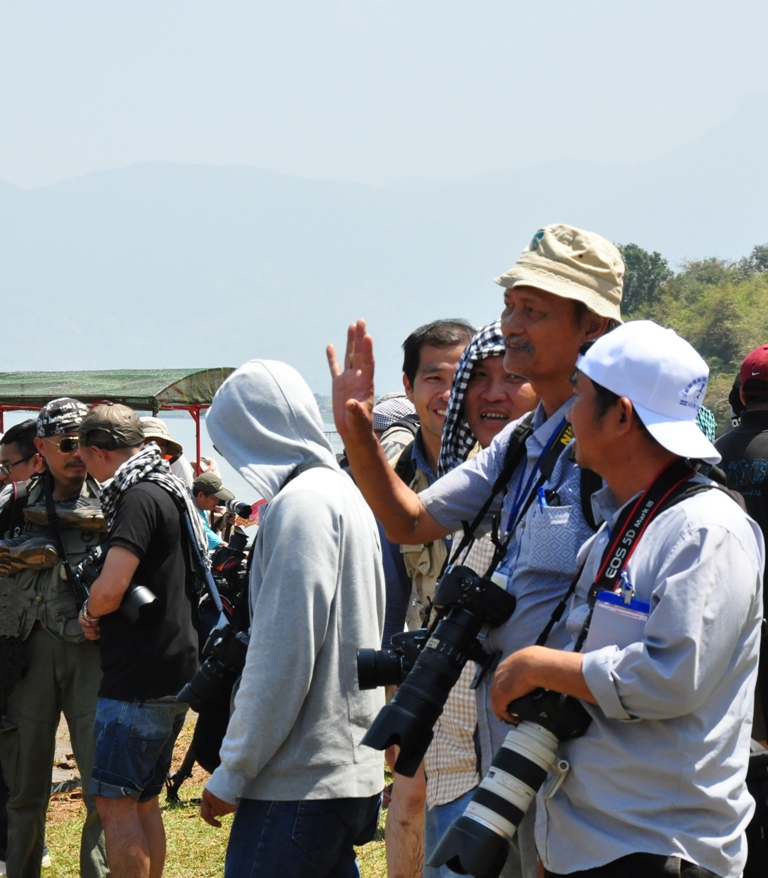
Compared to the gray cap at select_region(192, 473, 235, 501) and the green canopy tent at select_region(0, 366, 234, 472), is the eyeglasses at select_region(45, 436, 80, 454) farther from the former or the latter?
the green canopy tent at select_region(0, 366, 234, 472)

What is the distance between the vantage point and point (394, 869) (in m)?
4.02

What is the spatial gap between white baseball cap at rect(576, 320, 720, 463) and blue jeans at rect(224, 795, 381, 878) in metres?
1.41

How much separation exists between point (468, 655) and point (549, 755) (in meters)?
0.34

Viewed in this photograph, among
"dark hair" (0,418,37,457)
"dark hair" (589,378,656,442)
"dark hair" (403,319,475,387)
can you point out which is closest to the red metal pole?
"dark hair" (0,418,37,457)

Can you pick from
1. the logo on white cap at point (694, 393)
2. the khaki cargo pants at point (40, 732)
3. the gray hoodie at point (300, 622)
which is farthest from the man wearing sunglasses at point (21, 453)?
the logo on white cap at point (694, 393)

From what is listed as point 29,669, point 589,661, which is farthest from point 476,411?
point 29,669

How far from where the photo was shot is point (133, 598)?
14.0 feet

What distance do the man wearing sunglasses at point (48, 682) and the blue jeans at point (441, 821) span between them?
2480 mm

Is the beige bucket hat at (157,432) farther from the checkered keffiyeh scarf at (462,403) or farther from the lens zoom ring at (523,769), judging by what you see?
the lens zoom ring at (523,769)

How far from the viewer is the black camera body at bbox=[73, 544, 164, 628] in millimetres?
4266

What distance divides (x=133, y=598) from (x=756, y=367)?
2.67 metres

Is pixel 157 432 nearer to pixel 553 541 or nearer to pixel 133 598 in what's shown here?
pixel 133 598

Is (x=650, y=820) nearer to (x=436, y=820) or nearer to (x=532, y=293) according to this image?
(x=436, y=820)

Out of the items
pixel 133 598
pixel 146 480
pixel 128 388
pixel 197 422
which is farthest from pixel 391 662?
pixel 197 422
